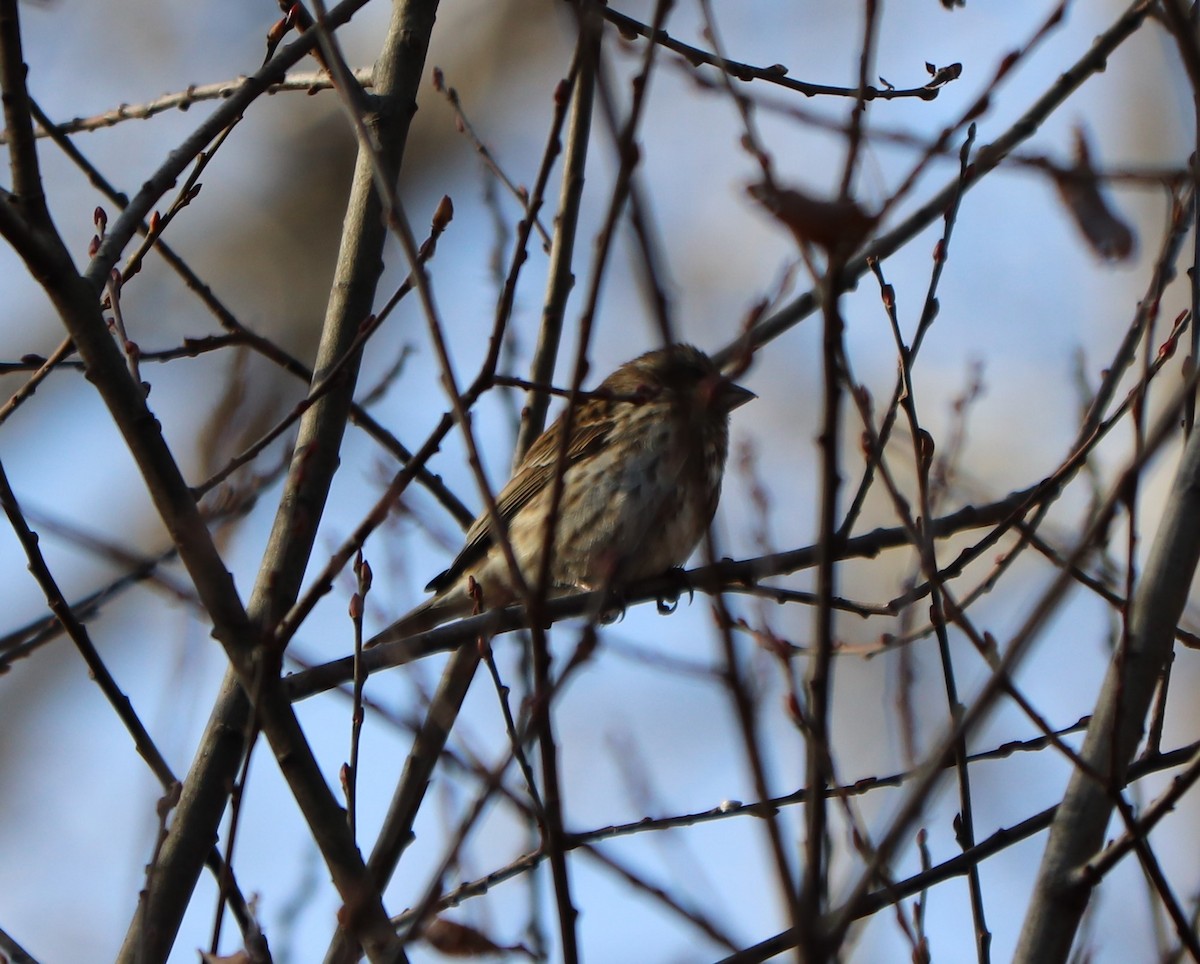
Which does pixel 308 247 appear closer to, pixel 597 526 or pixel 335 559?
pixel 597 526

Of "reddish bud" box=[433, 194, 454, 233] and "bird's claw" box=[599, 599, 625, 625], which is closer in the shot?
"reddish bud" box=[433, 194, 454, 233]

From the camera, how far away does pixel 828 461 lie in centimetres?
199

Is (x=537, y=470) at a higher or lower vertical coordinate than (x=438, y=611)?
higher

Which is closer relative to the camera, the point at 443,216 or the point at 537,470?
the point at 443,216

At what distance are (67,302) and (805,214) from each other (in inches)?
82.6

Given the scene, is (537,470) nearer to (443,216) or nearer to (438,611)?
(438,611)

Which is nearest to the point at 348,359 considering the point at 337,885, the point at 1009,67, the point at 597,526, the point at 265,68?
the point at 265,68

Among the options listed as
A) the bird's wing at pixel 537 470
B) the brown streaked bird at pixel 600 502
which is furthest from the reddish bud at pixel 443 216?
the bird's wing at pixel 537 470

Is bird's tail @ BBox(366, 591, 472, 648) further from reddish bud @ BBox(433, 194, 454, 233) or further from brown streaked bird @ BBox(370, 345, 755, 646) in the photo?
reddish bud @ BBox(433, 194, 454, 233)

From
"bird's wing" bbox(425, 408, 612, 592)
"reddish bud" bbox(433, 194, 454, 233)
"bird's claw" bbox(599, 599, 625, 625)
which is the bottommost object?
"reddish bud" bbox(433, 194, 454, 233)

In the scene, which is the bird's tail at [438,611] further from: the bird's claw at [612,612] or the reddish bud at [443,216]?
the reddish bud at [443,216]

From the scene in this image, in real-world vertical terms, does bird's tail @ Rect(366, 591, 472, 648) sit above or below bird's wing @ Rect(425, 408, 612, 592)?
below

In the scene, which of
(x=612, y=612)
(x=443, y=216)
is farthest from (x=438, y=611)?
(x=443, y=216)

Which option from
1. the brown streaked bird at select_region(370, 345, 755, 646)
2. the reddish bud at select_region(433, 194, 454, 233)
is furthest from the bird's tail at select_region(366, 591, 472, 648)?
the reddish bud at select_region(433, 194, 454, 233)
